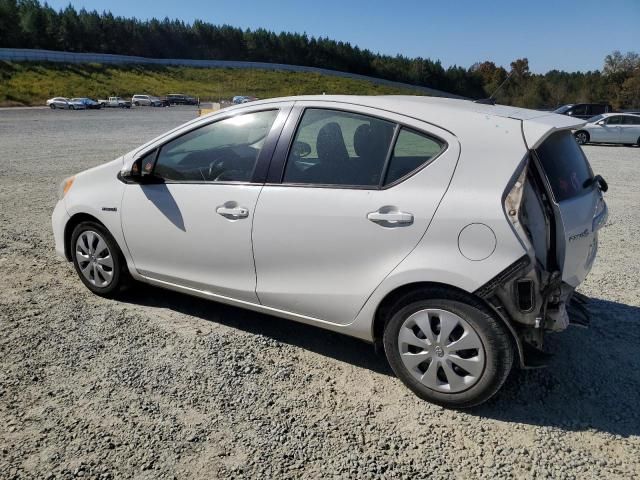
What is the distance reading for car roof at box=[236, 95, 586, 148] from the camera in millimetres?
2910

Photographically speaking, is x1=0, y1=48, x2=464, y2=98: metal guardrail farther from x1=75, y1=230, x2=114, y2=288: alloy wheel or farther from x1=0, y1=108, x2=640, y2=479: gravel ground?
x1=0, y1=108, x2=640, y2=479: gravel ground

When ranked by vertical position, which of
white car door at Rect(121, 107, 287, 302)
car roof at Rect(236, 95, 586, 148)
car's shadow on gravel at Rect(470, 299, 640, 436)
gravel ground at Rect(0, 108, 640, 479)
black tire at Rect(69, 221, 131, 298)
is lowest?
gravel ground at Rect(0, 108, 640, 479)

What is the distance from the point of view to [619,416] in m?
2.90

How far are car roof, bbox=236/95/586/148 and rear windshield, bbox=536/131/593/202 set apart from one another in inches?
3.2

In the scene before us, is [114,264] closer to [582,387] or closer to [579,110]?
[582,387]

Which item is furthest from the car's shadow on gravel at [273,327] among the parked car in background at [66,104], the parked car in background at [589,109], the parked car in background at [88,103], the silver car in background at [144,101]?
the silver car in background at [144,101]

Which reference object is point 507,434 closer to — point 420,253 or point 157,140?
point 420,253

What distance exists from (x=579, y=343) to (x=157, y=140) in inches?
135

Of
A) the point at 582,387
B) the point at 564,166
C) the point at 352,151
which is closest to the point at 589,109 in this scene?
the point at 564,166

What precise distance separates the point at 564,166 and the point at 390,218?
1070 mm

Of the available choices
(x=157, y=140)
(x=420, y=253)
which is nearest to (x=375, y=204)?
(x=420, y=253)

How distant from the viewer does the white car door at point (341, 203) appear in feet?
9.59

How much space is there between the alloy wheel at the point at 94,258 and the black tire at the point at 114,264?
0.08ft

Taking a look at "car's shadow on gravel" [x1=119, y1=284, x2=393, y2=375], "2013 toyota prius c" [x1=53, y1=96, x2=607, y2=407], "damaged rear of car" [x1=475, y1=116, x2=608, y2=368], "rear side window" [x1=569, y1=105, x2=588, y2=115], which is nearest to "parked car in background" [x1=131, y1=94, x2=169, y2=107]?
"rear side window" [x1=569, y1=105, x2=588, y2=115]
